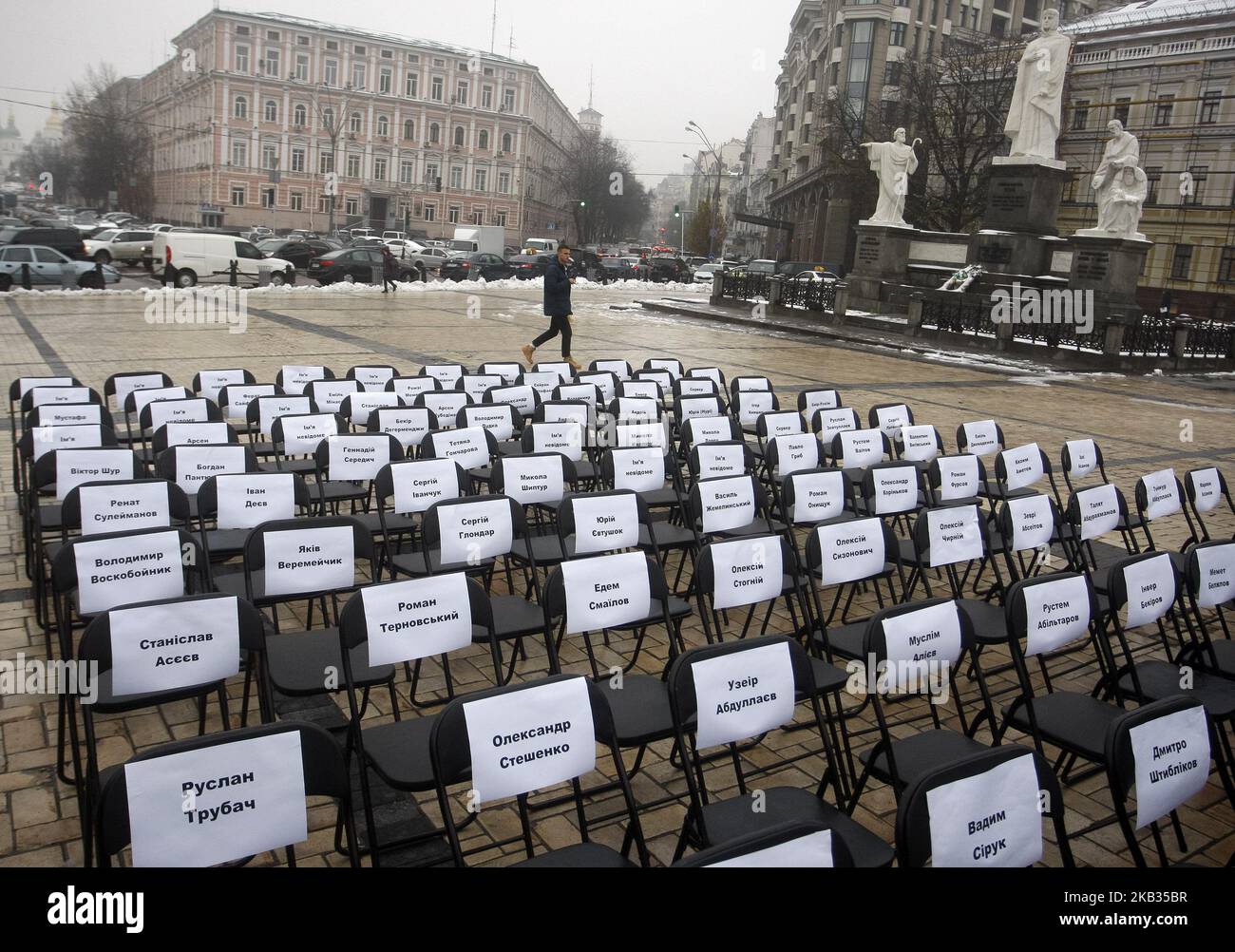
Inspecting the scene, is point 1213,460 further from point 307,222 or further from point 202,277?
point 307,222

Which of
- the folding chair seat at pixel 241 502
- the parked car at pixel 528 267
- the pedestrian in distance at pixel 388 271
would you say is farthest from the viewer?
the parked car at pixel 528 267

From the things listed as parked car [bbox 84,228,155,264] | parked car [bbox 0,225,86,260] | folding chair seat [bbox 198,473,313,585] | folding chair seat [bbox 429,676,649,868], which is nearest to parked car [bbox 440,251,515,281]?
parked car [bbox 84,228,155,264]

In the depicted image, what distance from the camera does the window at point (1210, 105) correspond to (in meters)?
38.0

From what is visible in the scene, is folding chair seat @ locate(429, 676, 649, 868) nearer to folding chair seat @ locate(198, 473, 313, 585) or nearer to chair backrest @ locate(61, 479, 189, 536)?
chair backrest @ locate(61, 479, 189, 536)

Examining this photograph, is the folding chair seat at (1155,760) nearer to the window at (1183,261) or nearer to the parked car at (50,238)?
the parked car at (50,238)

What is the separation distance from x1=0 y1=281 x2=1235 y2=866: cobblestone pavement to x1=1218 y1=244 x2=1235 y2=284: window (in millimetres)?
23075

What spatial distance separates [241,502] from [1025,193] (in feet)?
69.6

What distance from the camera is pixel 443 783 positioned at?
2.60m

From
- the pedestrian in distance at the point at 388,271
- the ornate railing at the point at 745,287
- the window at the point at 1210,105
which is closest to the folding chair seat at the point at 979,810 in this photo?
the pedestrian in distance at the point at 388,271

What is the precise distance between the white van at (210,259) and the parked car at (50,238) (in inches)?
87.6

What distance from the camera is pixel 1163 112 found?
4041cm

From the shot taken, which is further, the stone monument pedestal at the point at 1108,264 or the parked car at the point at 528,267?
the parked car at the point at 528,267

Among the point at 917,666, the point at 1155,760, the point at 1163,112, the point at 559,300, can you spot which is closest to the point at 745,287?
the point at 559,300

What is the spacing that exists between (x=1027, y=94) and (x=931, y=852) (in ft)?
74.2
